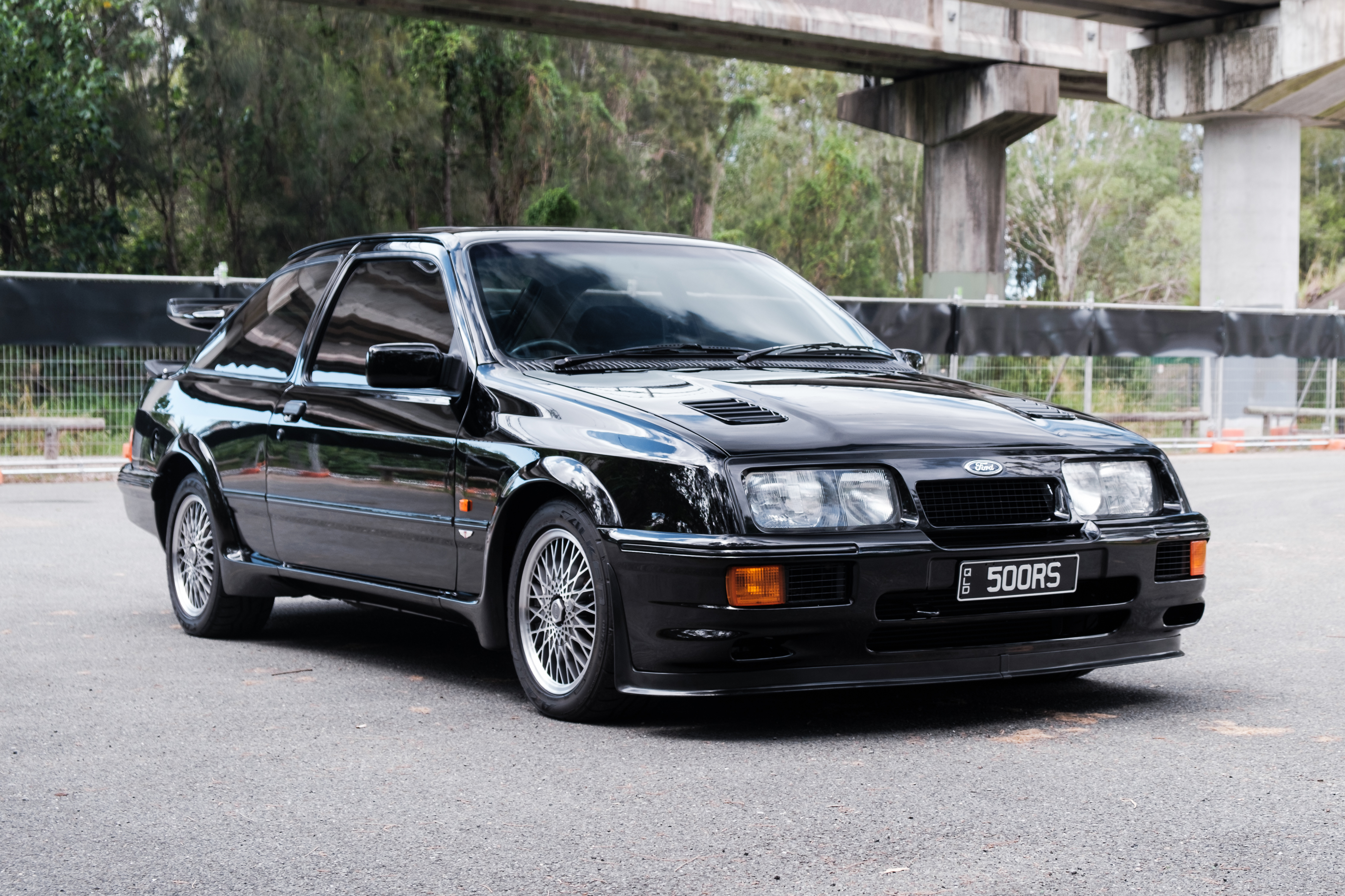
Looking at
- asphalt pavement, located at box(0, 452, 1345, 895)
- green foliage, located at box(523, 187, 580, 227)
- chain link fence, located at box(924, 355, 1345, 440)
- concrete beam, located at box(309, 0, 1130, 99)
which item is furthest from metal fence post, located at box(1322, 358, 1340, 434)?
asphalt pavement, located at box(0, 452, 1345, 895)

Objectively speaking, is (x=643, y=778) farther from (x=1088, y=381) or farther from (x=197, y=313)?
(x=1088, y=381)

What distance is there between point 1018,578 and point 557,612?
4.70 feet

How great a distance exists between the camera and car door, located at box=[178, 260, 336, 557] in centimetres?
702

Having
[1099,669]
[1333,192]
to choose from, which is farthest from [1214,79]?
[1333,192]

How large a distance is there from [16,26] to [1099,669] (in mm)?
28576

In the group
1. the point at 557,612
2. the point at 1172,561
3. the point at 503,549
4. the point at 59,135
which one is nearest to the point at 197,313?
the point at 503,549

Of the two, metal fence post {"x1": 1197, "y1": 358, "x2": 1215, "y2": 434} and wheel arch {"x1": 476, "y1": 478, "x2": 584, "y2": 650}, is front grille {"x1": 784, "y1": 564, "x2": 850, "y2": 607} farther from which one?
metal fence post {"x1": 1197, "y1": 358, "x2": 1215, "y2": 434}

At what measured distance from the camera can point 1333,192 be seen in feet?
231

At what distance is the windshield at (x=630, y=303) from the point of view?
6.05 m

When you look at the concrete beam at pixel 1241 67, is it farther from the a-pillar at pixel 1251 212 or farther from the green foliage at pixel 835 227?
the green foliage at pixel 835 227

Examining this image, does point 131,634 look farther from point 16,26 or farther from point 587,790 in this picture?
point 16,26

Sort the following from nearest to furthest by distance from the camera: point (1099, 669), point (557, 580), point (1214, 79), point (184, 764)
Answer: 1. point (184, 764)
2. point (557, 580)
3. point (1099, 669)
4. point (1214, 79)

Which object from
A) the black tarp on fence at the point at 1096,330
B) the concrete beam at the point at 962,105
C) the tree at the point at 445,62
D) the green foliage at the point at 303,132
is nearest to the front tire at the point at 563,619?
the black tarp on fence at the point at 1096,330

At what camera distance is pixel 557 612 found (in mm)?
5402
